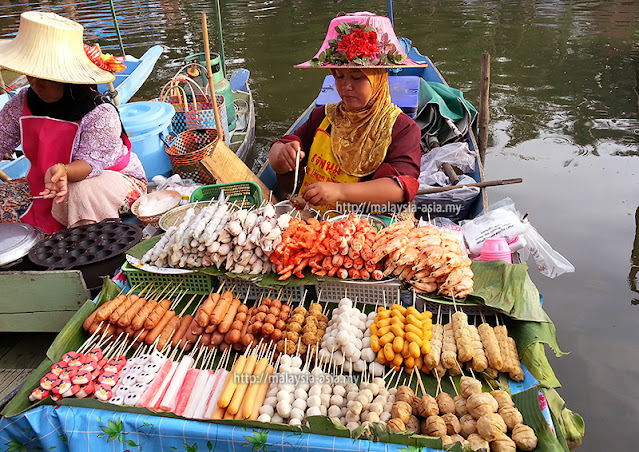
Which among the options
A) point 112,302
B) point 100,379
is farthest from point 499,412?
point 112,302

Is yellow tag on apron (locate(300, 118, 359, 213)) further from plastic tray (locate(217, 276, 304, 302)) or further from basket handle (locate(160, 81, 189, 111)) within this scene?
basket handle (locate(160, 81, 189, 111))

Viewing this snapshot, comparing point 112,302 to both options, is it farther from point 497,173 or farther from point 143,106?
point 497,173

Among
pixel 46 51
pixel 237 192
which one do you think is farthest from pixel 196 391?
pixel 46 51

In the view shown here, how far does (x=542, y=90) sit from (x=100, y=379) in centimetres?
1267

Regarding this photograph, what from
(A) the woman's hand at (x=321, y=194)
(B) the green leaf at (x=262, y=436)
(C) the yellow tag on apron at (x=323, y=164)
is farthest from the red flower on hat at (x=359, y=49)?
(B) the green leaf at (x=262, y=436)

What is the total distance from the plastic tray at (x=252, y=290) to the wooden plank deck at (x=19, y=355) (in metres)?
1.80

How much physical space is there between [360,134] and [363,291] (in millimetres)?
1421

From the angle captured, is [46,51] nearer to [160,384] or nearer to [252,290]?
[252,290]

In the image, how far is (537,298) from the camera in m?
2.81

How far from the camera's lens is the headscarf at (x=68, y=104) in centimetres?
384

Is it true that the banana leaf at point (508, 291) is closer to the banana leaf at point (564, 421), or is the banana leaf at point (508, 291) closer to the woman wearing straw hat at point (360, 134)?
the banana leaf at point (564, 421)

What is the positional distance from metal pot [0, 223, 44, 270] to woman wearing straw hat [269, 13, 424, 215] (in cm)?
207

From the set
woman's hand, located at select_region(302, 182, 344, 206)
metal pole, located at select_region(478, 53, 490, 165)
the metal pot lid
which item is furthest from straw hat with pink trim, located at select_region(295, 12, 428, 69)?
metal pole, located at select_region(478, 53, 490, 165)

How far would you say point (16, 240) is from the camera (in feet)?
11.3
